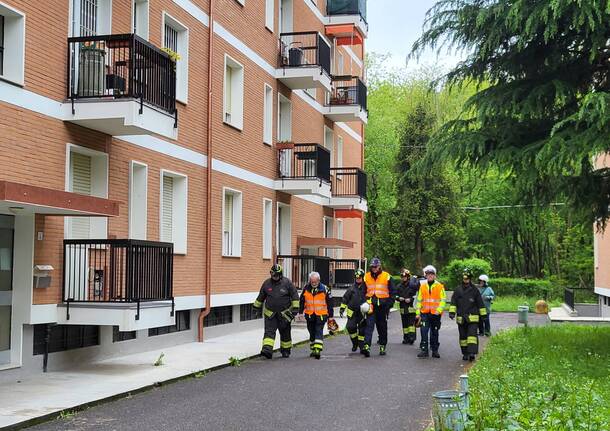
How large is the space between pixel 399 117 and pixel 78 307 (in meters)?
46.5

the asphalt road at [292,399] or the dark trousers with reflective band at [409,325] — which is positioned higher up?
the dark trousers with reflective band at [409,325]

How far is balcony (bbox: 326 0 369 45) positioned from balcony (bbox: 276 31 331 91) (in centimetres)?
389

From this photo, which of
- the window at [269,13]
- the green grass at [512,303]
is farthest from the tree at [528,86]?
the green grass at [512,303]

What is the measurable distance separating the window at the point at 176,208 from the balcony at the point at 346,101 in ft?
42.2

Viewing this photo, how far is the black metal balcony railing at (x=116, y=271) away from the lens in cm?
1334

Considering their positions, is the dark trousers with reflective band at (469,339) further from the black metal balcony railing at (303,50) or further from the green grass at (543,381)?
the black metal balcony railing at (303,50)

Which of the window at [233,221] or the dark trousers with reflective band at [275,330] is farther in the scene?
the window at [233,221]

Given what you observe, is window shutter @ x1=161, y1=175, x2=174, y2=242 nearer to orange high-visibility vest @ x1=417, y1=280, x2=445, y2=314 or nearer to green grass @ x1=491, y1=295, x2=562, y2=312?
orange high-visibility vest @ x1=417, y1=280, x2=445, y2=314

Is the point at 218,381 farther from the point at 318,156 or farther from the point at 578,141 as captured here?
the point at 318,156

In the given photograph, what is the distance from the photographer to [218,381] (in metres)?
12.8

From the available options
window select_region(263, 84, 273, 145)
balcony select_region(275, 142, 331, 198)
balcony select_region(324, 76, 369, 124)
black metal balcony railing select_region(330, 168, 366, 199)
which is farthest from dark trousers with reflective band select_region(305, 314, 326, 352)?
balcony select_region(324, 76, 369, 124)

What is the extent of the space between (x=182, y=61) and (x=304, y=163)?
775 cm

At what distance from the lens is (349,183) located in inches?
1230

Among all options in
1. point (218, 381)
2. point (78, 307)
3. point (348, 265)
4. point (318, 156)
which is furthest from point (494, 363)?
point (348, 265)
